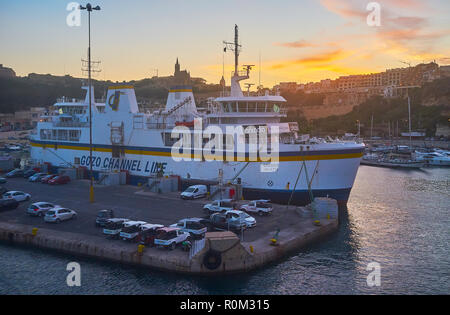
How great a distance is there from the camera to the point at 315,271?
16.7 meters

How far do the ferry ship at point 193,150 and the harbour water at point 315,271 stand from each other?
4420mm

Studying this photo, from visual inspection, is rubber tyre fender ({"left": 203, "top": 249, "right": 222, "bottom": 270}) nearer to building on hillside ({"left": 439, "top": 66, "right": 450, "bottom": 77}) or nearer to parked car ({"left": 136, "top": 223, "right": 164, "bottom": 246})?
parked car ({"left": 136, "top": 223, "right": 164, "bottom": 246})

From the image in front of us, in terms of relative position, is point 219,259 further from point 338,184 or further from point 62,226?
point 338,184

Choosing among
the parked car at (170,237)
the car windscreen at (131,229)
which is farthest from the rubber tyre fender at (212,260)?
the car windscreen at (131,229)

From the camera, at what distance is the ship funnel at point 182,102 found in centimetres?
3572

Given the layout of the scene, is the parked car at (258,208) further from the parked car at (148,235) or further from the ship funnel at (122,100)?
the ship funnel at (122,100)

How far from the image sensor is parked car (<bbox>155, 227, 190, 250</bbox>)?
670 inches

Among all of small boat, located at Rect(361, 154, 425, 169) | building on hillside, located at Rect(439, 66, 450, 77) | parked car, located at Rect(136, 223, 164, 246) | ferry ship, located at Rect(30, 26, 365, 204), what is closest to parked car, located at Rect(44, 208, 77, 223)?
parked car, located at Rect(136, 223, 164, 246)

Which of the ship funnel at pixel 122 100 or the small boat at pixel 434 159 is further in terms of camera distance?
the small boat at pixel 434 159

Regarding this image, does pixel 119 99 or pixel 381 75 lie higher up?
pixel 381 75

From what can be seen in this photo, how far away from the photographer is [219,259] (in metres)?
15.9

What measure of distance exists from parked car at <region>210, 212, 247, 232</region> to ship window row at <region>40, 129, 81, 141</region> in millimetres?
25645
